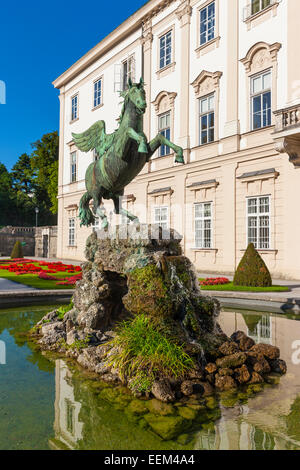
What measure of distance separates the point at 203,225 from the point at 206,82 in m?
7.56

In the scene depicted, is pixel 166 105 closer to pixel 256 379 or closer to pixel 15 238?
pixel 256 379

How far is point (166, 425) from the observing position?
3.49m

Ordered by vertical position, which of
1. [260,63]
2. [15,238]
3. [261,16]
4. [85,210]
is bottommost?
[15,238]

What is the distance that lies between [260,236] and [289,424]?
13.2 m

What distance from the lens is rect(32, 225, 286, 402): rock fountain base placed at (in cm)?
455

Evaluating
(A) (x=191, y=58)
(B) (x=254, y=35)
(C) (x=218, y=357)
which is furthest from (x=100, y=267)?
(A) (x=191, y=58)

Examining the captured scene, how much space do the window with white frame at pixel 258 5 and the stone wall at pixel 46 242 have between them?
976 inches

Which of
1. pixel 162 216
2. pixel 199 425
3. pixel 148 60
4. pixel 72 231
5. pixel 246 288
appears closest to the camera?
pixel 199 425

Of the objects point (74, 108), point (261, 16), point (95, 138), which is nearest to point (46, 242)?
point (74, 108)

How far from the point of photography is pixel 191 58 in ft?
65.2

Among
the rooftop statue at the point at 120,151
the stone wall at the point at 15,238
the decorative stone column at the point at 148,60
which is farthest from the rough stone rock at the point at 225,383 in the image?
the stone wall at the point at 15,238

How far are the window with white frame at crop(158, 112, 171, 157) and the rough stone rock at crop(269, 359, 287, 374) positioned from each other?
1769 centimetres

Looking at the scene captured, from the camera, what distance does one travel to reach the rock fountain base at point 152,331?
4.55m

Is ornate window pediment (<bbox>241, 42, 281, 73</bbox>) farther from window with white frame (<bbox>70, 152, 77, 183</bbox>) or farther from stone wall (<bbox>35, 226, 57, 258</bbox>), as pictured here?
stone wall (<bbox>35, 226, 57, 258</bbox>)
